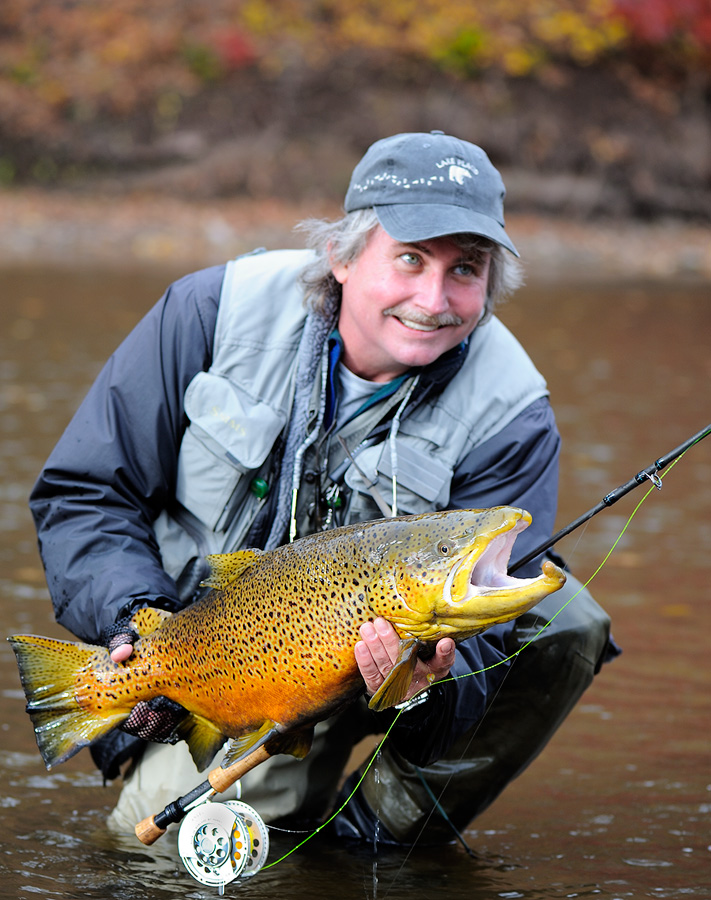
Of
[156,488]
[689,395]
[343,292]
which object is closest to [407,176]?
[343,292]

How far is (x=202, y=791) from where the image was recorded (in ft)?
9.60

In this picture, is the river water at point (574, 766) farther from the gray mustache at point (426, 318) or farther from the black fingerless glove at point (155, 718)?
the gray mustache at point (426, 318)

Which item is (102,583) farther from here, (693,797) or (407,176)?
(693,797)

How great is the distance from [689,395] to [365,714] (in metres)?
7.30

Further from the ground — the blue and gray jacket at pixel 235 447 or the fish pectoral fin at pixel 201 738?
the blue and gray jacket at pixel 235 447

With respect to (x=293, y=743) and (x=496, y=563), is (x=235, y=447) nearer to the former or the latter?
(x=293, y=743)

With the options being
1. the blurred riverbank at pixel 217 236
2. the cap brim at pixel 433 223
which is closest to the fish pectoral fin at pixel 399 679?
the cap brim at pixel 433 223

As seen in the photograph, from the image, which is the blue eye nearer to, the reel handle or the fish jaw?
the fish jaw

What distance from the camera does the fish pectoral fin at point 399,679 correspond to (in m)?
2.53

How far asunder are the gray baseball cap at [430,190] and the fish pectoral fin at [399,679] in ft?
3.53

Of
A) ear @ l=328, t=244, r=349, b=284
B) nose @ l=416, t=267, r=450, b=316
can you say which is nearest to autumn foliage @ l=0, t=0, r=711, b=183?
ear @ l=328, t=244, r=349, b=284

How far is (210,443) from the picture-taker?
3.33 m

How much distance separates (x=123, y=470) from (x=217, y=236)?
16.1 meters

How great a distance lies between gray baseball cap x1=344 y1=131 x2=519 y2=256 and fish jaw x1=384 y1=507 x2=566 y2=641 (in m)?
0.89
